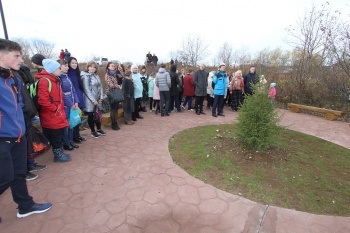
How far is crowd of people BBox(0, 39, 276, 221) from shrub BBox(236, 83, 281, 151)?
21.6 inches

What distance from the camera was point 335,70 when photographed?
9938 mm

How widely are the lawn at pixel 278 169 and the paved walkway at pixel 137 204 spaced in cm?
22

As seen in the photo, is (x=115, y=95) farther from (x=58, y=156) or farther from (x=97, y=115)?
(x=58, y=156)

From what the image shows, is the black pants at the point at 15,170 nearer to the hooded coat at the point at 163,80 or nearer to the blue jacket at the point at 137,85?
the blue jacket at the point at 137,85

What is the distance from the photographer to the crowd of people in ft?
7.11

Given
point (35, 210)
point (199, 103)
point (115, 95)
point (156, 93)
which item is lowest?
point (35, 210)

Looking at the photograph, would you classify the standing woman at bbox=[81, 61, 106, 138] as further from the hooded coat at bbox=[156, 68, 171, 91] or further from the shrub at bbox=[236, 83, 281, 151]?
the shrub at bbox=[236, 83, 281, 151]

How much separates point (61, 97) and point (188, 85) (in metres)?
5.46

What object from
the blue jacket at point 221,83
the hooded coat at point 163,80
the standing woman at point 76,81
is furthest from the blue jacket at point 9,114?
the blue jacket at point 221,83

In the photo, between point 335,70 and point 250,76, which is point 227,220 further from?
point 335,70

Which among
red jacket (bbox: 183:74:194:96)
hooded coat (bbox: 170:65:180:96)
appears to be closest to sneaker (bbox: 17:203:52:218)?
hooded coat (bbox: 170:65:180:96)

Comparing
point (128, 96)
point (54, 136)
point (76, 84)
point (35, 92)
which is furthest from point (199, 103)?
point (35, 92)

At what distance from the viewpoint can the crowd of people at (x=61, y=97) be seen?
2.17 metres

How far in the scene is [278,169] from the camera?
388 centimetres
